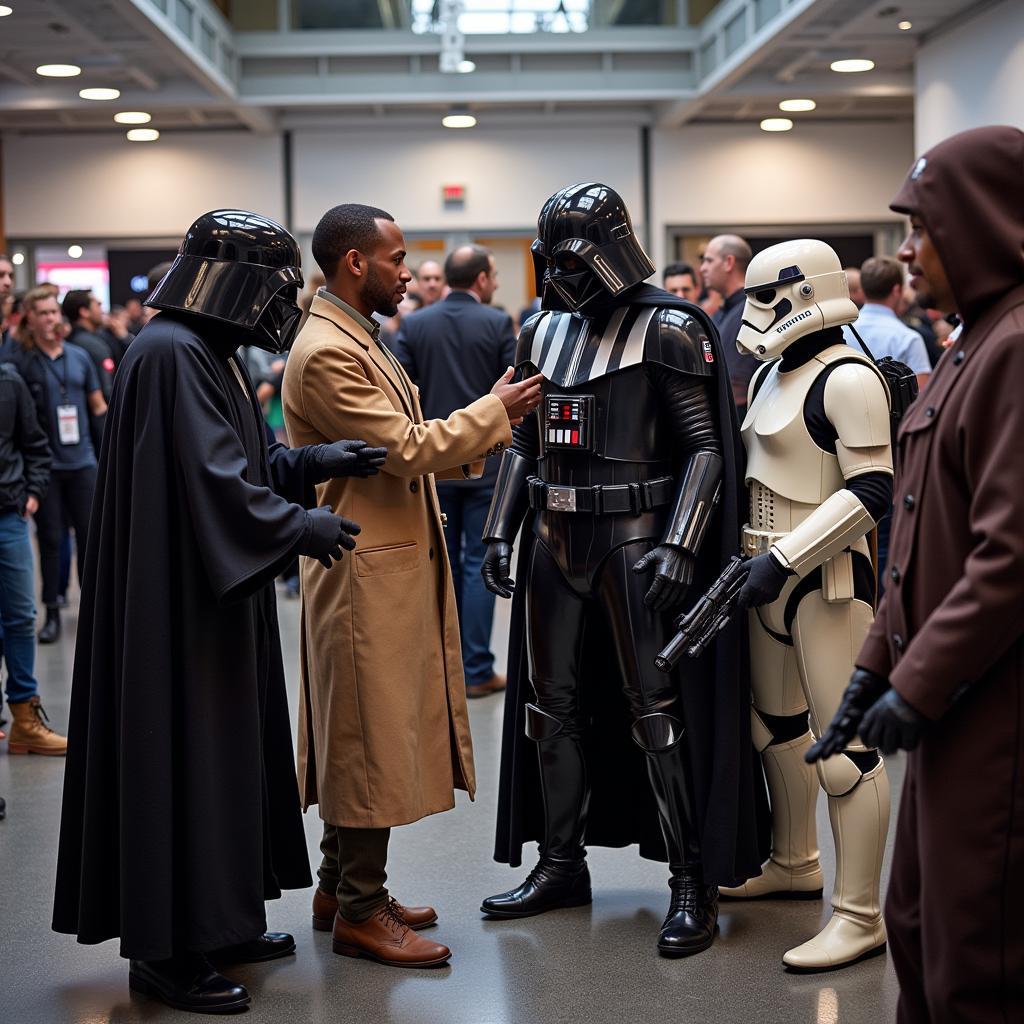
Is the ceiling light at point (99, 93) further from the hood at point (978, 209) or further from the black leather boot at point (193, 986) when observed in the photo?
the hood at point (978, 209)

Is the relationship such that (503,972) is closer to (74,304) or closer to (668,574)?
(668,574)

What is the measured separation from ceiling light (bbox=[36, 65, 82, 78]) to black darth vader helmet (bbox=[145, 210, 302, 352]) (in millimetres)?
8194

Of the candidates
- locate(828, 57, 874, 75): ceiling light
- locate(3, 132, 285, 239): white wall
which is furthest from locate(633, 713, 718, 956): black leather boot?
locate(3, 132, 285, 239): white wall

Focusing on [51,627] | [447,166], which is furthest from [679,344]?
[447,166]

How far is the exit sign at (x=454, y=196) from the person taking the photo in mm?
12773

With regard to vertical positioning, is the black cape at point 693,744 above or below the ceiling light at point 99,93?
below

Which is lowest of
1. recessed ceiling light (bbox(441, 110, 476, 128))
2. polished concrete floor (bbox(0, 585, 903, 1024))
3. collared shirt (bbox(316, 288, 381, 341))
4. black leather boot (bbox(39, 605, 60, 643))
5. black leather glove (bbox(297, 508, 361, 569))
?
polished concrete floor (bbox(0, 585, 903, 1024))

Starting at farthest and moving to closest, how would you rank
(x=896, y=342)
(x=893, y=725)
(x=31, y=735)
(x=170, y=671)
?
(x=896, y=342)
(x=31, y=735)
(x=170, y=671)
(x=893, y=725)

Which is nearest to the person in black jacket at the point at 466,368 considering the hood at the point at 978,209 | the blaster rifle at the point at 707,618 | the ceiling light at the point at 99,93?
the blaster rifle at the point at 707,618

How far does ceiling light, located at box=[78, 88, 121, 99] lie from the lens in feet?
36.1

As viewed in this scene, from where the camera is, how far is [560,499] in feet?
10.4

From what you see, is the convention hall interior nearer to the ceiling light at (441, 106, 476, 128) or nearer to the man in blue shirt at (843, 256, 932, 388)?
the ceiling light at (441, 106, 476, 128)

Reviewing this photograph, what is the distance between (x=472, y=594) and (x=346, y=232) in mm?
3014

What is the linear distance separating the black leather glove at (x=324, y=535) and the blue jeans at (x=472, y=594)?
3026 mm
